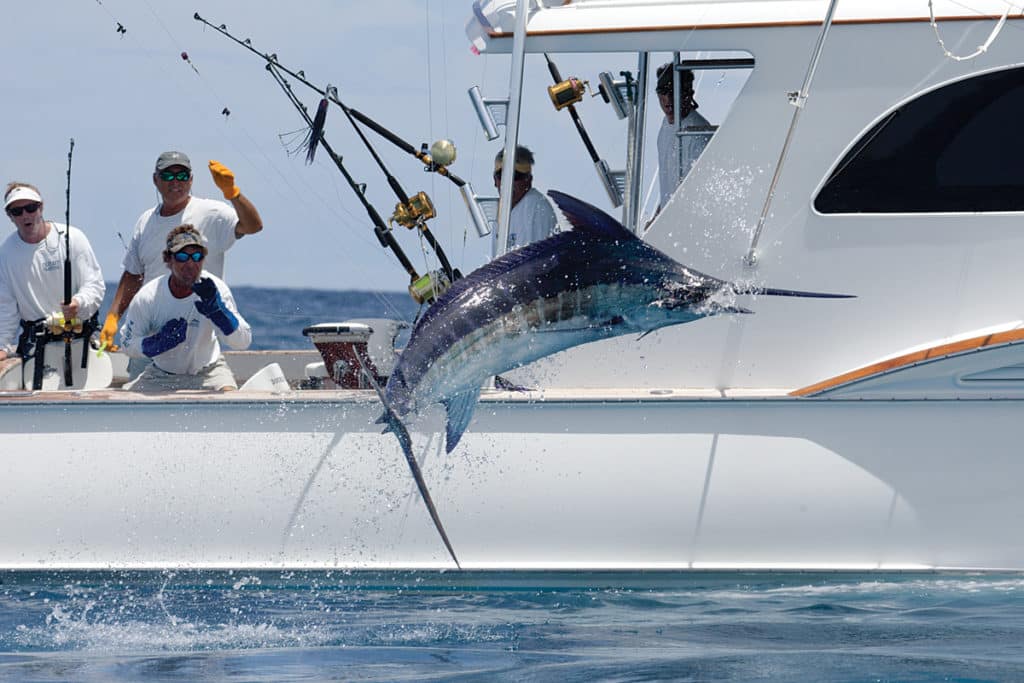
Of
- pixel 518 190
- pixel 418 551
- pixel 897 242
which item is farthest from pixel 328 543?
pixel 897 242

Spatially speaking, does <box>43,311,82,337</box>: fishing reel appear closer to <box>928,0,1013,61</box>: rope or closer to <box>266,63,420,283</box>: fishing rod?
<box>266,63,420,283</box>: fishing rod

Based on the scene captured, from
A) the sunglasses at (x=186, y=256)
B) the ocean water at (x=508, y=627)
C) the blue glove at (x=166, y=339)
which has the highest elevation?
the sunglasses at (x=186, y=256)

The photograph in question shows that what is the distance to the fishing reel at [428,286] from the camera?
23.2 ft

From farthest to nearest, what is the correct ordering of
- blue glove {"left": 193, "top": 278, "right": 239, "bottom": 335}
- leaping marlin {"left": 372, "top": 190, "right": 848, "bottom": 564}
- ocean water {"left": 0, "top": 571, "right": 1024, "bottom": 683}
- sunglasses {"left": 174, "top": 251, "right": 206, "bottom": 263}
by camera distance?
sunglasses {"left": 174, "top": 251, "right": 206, "bottom": 263}
blue glove {"left": 193, "top": 278, "right": 239, "bottom": 335}
ocean water {"left": 0, "top": 571, "right": 1024, "bottom": 683}
leaping marlin {"left": 372, "top": 190, "right": 848, "bottom": 564}

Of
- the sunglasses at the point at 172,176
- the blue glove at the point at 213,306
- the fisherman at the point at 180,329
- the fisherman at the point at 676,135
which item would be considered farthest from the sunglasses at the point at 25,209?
the fisherman at the point at 676,135

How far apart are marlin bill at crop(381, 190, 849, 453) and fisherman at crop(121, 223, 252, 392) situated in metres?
2.33

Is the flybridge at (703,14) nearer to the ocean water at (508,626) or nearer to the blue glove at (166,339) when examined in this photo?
the ocean water at (508,626)

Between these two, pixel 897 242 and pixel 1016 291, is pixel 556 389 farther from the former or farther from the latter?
pixel 1016 291

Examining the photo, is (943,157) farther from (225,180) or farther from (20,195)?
(20,195)

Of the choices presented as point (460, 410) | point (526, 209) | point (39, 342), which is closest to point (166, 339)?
point (39, 342)

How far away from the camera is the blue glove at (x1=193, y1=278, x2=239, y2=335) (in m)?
6.61

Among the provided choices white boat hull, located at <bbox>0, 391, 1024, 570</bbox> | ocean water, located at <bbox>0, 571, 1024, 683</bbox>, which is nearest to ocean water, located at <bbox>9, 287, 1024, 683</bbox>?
ocean water, located at <bbox>0, 571, 1024, 683</bbox>

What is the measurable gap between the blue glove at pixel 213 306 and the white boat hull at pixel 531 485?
378mm

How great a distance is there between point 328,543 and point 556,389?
1317 mm
